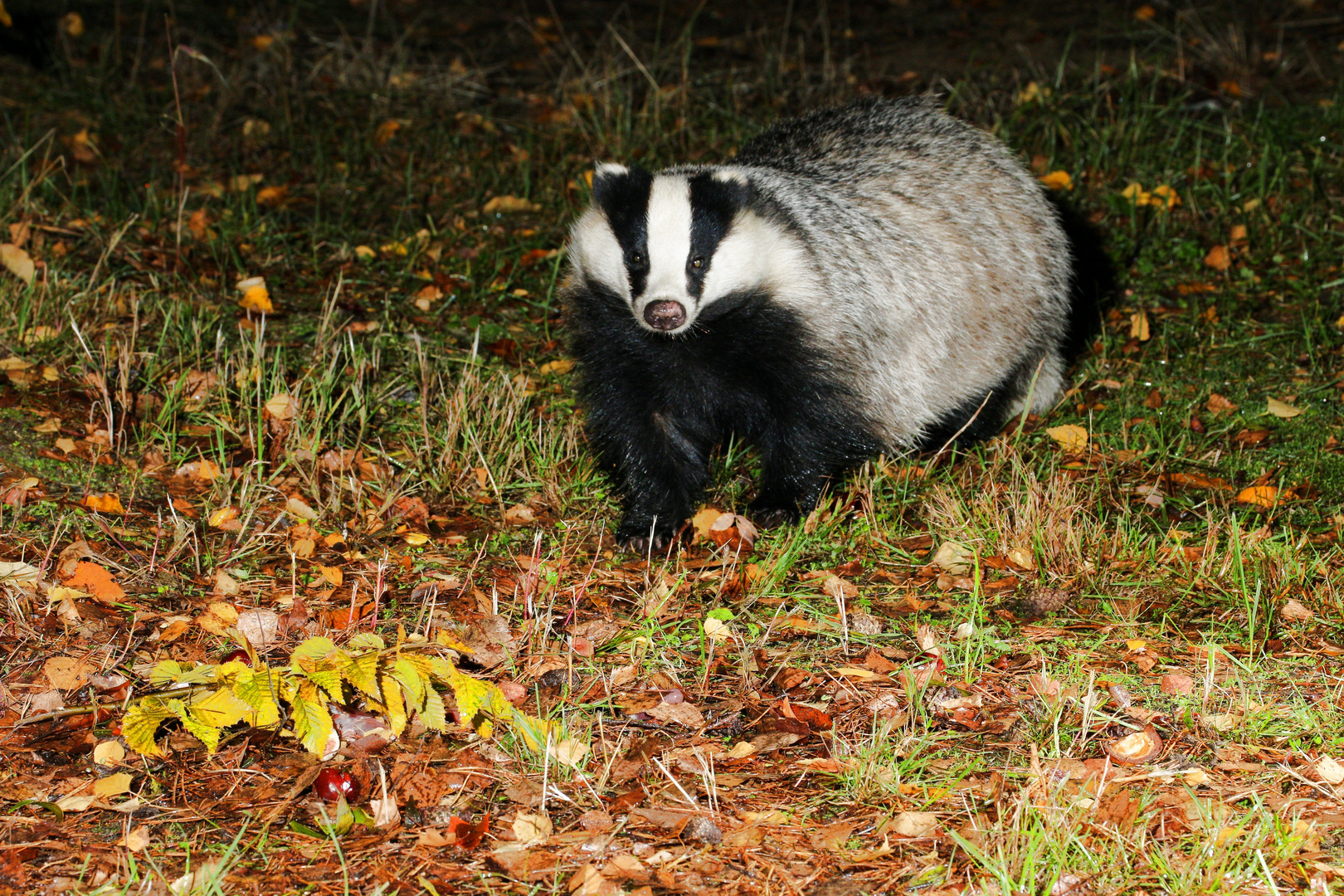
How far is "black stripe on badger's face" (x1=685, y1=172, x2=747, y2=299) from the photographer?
3578mm

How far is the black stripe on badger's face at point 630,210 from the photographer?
11.8ft

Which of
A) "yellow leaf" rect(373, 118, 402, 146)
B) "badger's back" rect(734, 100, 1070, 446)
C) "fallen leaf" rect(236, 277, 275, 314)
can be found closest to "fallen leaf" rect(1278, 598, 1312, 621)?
"badger's back" rect(734, 100, 1070, 446)

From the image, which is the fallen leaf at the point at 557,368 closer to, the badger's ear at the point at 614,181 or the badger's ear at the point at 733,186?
the badger's ear at the point at 614,181

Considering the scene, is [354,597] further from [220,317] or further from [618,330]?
[220,317]

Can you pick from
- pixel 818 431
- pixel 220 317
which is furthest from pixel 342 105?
pixel 818 431

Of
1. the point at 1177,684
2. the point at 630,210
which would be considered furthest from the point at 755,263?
the point at 1177,684

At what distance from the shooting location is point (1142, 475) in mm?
4094

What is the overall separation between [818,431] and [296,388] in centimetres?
163

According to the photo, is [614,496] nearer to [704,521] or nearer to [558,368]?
[704,521]

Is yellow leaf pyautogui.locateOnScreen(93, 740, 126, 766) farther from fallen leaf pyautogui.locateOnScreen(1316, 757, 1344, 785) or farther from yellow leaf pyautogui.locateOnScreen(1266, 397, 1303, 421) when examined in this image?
yellow leaf pyautogui.locateOnScreen(1266, 397, 1303, 421)

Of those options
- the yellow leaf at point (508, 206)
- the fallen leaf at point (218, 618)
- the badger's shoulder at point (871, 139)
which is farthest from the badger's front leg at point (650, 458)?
the yellow leaf at point (508, 206)

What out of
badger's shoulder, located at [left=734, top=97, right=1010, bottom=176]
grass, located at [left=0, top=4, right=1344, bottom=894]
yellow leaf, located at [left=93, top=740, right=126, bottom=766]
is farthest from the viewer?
badger's shoulder, located at [left=734, top=97, right=1010, bottom=176]

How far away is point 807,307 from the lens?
380 centimetres

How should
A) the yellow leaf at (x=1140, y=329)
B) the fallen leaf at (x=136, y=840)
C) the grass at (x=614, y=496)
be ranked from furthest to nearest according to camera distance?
1. the yellow leaf at (x=1140, y=329)
2. the grass at (x=614, y=496)
3. the fallen leaf at (x=136, y=840)
